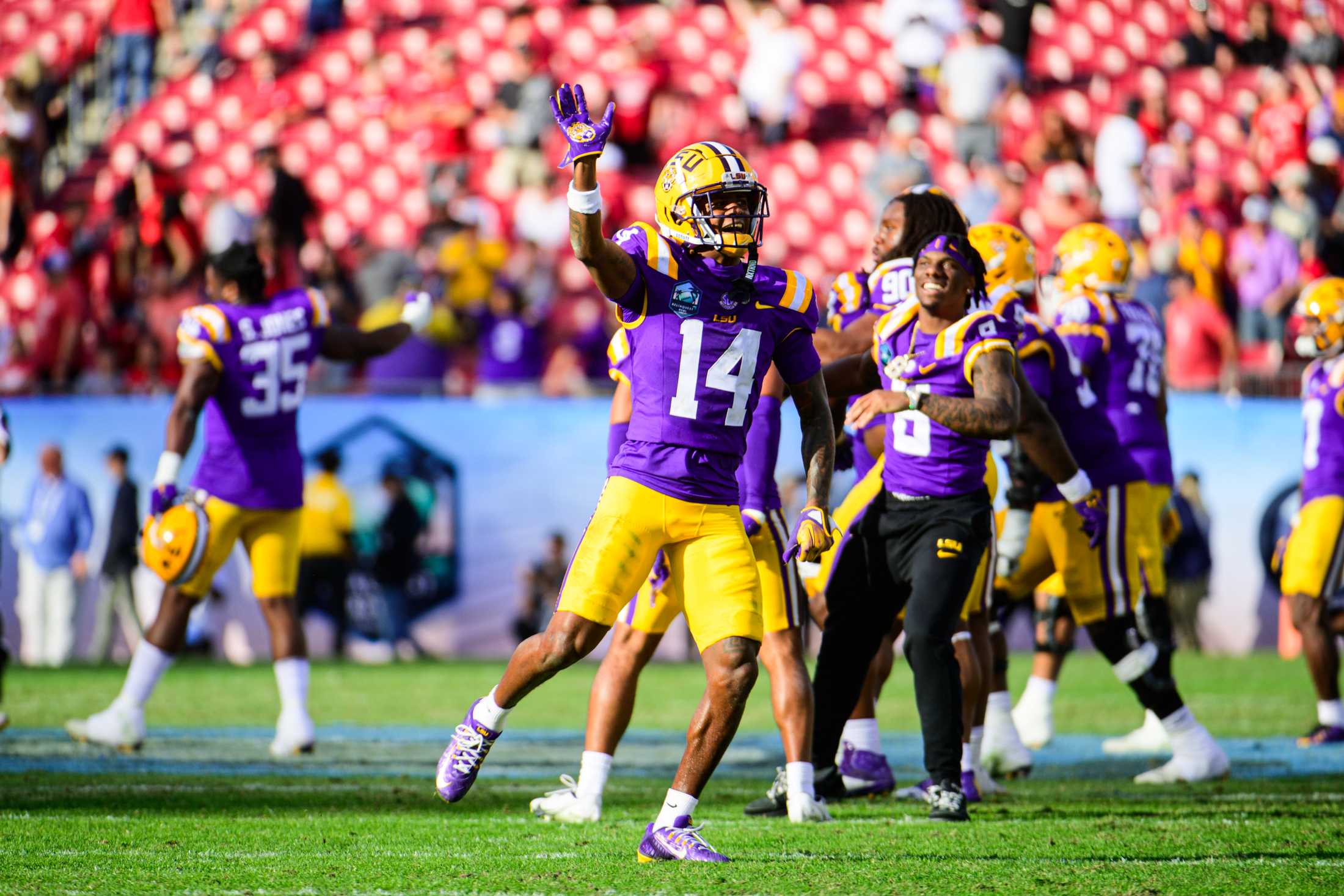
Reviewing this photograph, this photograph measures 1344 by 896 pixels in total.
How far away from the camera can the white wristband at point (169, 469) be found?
749 cm

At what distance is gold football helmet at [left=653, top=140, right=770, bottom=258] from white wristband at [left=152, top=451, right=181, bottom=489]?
347cm

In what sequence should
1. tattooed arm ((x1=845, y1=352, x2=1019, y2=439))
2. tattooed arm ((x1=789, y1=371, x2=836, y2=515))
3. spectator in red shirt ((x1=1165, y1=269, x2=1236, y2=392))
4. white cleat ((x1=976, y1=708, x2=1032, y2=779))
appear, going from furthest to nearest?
1. spectator in red shirt ((x1=1165, y1=269, x2=1236, y2=392))
2. white cleat ((x1=976, y1=708, x2=1032, y2=779))
3. tattooed arm ((x1=845, y1=352, x2=1019, y2=439))
4. tattooed arm ((x1=789, y1=371, x2=836, y2=515))

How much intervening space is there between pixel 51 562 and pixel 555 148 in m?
6.61

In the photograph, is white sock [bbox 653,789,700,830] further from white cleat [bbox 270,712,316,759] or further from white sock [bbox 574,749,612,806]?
white cleat [bbox 270,712,316,759]

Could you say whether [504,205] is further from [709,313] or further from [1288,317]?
[709,313]

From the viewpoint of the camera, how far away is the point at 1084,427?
728 cm

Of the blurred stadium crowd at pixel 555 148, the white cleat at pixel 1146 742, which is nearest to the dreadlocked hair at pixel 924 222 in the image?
the white cleat at pixel 1146 742

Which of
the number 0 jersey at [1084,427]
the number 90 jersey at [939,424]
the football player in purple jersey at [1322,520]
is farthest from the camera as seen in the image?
the football player in purple jersey at [1322,520]

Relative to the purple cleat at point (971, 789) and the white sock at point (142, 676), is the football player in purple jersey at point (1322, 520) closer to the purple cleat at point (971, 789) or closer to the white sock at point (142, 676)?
the purple cleat at point (971, 789)

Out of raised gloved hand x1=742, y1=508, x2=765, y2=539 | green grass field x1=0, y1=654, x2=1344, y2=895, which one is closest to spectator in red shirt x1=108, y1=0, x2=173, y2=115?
green grass field x1=0, y1=654, x2=1344, y2=895

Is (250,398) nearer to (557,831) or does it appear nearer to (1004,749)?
(557,831)

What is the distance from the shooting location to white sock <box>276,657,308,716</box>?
7531 millimetres

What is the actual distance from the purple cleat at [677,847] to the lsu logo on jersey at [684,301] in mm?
1461

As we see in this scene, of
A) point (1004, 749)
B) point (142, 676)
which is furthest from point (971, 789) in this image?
point (142, 676)
